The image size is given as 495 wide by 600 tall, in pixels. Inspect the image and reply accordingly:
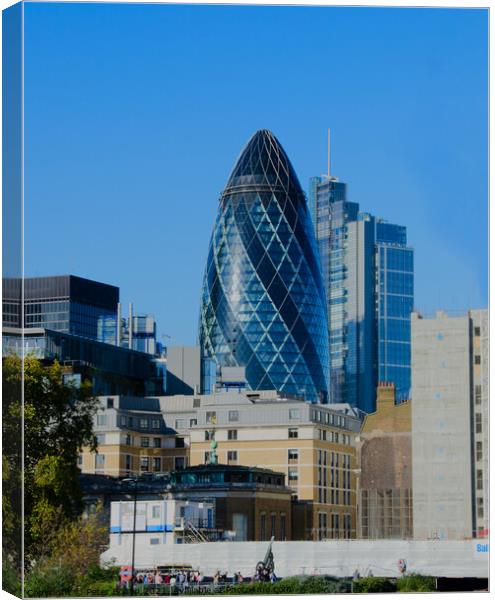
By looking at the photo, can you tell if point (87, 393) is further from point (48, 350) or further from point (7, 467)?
point (7, 467)

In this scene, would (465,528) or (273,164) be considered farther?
(273,164)

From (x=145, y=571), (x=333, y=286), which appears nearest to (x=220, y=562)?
(x=145, y=571)

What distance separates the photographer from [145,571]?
35750mm

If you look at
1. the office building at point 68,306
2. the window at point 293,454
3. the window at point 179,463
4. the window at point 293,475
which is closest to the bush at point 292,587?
the window at point 293,475

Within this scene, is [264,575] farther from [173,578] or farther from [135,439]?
[135,439]

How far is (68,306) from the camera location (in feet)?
126

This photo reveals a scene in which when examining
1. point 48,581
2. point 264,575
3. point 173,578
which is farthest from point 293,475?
point 48,581

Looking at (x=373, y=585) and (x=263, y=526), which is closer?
(x=373, y=585)

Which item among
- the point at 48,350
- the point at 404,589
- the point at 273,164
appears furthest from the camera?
the point at 273,164

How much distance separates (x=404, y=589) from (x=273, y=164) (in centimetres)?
2138

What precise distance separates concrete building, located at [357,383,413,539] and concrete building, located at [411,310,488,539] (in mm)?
828

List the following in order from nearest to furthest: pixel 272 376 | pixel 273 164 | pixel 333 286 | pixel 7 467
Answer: pixel 7 467 → pixel 273 164 → pixel 272 376 → pixel 333 286

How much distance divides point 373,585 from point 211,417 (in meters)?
8.74

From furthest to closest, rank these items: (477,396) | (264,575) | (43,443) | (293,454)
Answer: (293,454)
(477,396)
(43,443)
(264,575)
